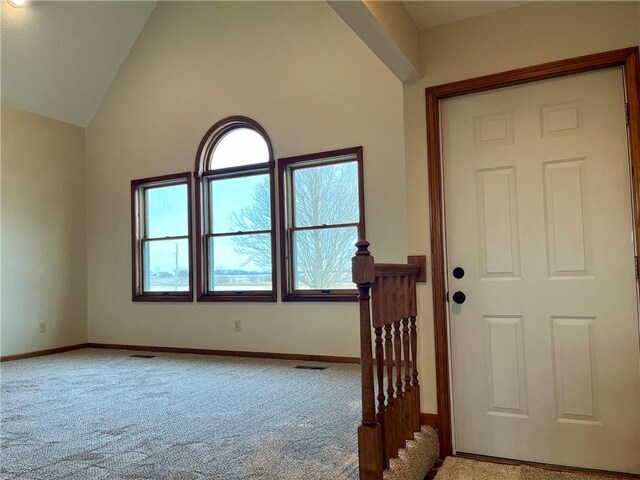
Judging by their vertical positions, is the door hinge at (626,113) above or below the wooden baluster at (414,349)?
above

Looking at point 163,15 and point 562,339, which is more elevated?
point 163,15

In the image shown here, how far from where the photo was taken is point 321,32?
4727mm

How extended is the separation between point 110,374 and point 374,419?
327 centimetres

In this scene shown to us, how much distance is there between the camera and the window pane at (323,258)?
4586 millimetres

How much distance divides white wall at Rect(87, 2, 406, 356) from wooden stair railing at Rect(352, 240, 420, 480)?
1.99 m

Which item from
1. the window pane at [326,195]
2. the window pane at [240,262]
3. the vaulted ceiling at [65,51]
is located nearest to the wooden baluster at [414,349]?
the window pane at [326,195]

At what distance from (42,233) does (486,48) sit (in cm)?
541

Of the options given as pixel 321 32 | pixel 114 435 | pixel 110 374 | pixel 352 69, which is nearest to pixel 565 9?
pixel 352 69

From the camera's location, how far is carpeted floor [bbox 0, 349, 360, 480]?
7.06 feet

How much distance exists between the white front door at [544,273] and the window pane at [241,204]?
9.01 ft

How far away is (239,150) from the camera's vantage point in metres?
5.21

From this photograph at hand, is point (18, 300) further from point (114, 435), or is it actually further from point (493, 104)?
point (493, 104)

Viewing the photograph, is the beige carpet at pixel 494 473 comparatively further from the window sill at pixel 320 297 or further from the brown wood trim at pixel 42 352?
the brown wood trim at pixel 42 352

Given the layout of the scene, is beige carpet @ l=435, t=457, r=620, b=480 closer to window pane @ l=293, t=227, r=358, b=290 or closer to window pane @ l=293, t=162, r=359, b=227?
window pane @ l=293, t=227, r=358, b=290
